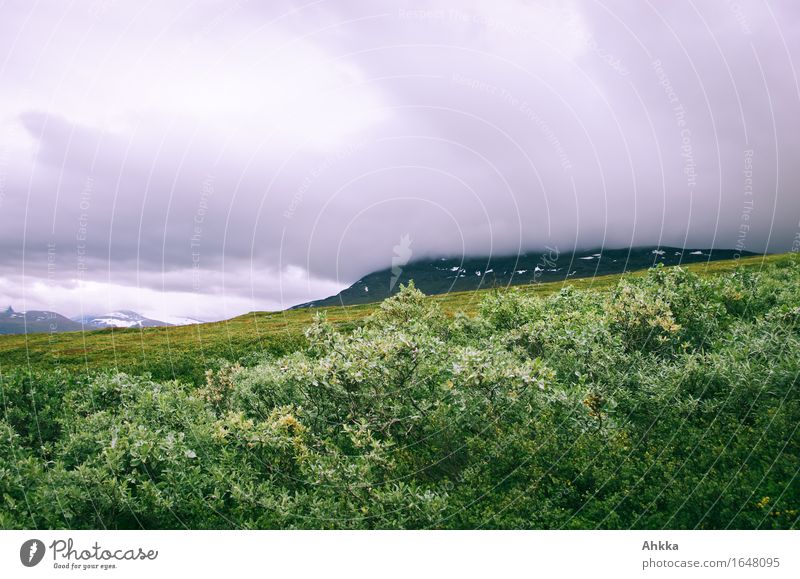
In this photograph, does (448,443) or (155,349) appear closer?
(448,443)

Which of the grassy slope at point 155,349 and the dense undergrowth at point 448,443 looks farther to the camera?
the grassy slope at point 155,349

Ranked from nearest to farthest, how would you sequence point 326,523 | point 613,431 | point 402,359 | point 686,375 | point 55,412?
point 326,523
point 613,431
point 686,375
point 402,359
point 55,412

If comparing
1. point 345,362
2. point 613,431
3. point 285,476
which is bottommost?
point 285,476

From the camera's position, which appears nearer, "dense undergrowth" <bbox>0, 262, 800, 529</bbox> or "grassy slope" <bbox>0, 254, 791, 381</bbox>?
"dense undergrowth" <bbox>0, 262, 800, 529</bbox>

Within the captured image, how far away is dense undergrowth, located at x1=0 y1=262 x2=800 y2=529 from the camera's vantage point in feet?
28.7

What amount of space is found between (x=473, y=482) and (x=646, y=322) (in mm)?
9482

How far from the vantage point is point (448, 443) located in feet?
37.0

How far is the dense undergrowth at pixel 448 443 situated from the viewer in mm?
8758

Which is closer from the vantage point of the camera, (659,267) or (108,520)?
(108,520)

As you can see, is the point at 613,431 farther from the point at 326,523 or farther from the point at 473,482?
the point at 326,523
